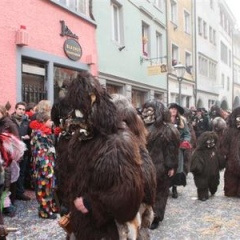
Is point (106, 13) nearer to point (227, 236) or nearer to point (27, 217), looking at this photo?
point (27, 217)

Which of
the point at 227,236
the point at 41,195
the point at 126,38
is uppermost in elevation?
the point at 126,38

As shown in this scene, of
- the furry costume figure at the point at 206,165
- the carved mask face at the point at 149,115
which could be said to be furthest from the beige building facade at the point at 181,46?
the carved mask face at the point at 149,115

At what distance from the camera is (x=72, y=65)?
1120 centimetres

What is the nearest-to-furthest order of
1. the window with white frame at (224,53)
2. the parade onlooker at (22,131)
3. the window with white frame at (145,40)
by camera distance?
1. the parade onlooker at (22,131)
2. the window with white frame at (145,40)
3. the window with white frame at (224,53)

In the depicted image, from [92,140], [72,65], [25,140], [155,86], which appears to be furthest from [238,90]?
[92,140]

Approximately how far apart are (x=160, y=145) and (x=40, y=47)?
16.9ft

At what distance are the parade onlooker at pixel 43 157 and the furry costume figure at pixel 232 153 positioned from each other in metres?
3.56

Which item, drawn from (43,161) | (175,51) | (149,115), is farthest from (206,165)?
(175,51)

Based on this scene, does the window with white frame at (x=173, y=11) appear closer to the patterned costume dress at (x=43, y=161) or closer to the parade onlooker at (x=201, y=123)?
the parade onlooker at (x=201, y=123)

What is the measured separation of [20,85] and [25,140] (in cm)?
202

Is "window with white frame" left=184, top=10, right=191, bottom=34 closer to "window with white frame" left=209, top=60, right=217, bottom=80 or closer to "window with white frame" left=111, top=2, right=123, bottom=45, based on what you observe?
"window with white frame" left=209, top=60, right=217, bottom=80

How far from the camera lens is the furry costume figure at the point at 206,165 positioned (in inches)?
300

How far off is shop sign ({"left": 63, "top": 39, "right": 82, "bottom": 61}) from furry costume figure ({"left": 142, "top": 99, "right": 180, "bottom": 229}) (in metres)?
5.65

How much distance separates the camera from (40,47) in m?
9.79
